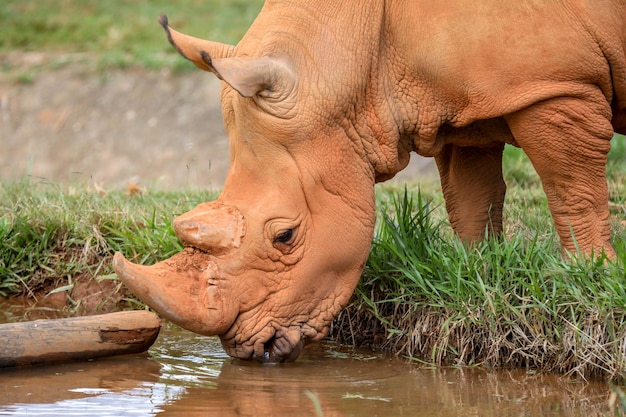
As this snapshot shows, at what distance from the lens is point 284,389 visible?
521 cm

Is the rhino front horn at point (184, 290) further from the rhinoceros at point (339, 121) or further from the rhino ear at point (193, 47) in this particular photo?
the rhino ear at point (193, 47)

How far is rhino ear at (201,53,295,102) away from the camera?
5082 millimetres

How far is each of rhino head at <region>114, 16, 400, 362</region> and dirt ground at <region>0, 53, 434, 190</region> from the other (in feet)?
22.0

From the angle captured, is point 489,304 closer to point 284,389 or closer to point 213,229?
point 284,389

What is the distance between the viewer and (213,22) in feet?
46.7

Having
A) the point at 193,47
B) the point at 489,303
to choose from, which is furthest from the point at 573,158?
the point at 193,47

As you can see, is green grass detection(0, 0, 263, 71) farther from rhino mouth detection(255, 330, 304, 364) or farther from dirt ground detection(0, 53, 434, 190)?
rhino mouth detection(255, 330, 304, 364)

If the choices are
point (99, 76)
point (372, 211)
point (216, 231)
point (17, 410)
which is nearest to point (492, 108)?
point (372, 211)

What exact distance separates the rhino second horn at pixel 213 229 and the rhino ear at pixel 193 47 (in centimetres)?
68

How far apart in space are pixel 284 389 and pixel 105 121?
858 cm

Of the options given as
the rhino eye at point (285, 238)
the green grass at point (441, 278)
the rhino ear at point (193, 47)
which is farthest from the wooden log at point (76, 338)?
the rhino ear at point (193, 47)

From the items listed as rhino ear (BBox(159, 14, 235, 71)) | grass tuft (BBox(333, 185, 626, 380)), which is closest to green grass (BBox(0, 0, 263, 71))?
grass tuft (BBox(333, 185, 626, 380))

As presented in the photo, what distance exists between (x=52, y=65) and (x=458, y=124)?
9.06 meters

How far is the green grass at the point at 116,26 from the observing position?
538 inches
